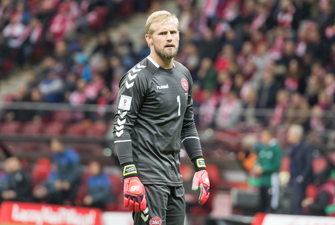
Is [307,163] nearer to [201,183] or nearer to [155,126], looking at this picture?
[201,183]

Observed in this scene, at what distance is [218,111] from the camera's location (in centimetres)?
1123

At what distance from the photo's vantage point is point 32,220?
9141 mm

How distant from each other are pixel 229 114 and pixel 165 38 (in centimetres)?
700

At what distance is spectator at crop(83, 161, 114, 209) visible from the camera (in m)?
10.6

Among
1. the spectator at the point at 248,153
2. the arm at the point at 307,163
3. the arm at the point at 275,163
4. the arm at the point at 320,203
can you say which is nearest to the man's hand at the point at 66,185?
the spectator at the point at 248,153

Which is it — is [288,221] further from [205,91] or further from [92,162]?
[205,91]

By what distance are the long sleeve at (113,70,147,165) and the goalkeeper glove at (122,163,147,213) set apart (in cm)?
8

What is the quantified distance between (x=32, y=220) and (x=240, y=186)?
375cm

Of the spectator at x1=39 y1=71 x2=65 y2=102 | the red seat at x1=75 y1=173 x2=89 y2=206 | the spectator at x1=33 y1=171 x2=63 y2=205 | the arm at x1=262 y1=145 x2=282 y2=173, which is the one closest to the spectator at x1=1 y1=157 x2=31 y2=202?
the spectator at x1=33 y1=171 x2=63 y2=205

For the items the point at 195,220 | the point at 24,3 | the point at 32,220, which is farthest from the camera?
the point at 24,3

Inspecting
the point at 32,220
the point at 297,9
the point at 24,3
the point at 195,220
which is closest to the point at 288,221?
the point at 195,220

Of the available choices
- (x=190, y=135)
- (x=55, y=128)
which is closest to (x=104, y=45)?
(x=55, y=128)

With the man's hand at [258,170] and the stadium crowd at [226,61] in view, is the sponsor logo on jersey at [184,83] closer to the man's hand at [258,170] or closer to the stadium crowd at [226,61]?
the man's hand at [258,170]

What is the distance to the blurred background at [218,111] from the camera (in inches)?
384
